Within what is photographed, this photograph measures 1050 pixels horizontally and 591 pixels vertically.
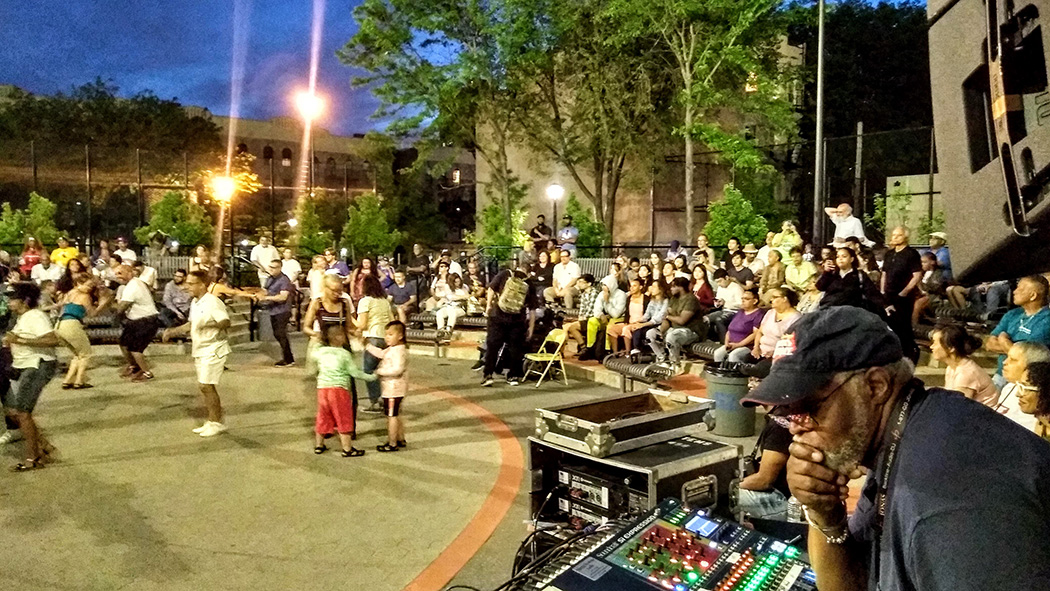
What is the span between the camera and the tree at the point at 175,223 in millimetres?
24422

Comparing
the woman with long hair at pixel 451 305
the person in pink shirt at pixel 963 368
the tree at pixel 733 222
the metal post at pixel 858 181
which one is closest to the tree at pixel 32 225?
the woman with long hair at pixel 451 305

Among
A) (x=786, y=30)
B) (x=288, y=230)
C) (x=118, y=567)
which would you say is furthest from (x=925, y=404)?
(x=288, y=230)

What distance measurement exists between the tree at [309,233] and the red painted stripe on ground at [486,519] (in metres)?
18.3

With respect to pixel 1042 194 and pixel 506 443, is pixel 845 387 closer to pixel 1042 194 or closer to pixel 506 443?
pixel 1042 194

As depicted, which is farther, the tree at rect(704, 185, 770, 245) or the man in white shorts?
the tree at rect(704, 185, 770, 245)

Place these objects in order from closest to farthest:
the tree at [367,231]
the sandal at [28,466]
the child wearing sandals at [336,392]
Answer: the sandal at [28,466], the child wearing sandals at [336,392], the tree at [367,231]

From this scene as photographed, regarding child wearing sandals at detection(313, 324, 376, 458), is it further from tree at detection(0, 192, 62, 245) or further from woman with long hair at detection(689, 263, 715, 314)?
tree at detection(0, 192, 62, 245)

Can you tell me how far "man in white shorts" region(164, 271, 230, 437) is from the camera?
8102mm

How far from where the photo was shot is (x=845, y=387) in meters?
1.70

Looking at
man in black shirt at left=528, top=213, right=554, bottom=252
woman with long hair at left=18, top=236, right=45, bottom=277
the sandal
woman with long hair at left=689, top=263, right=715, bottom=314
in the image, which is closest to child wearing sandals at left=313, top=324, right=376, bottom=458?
the sandal

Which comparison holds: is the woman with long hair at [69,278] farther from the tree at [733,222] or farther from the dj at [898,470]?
the tree at [733,222]

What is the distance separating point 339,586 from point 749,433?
4.85 meters

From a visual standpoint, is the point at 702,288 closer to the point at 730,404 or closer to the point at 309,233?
the point at 730,404

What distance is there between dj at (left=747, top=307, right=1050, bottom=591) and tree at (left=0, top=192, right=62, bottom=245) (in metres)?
26.4
